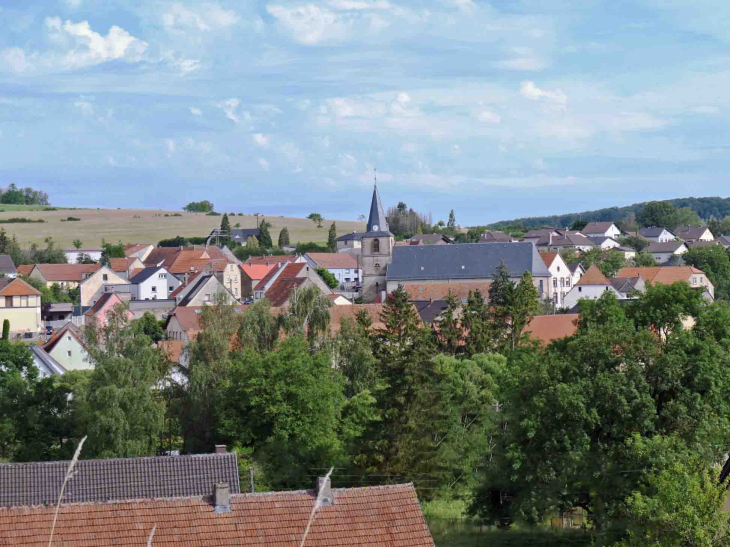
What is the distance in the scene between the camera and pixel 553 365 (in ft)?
89.9

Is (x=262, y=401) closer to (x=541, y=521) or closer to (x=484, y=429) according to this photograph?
(x=484, y=429)

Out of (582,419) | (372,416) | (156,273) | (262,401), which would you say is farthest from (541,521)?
(156,273)

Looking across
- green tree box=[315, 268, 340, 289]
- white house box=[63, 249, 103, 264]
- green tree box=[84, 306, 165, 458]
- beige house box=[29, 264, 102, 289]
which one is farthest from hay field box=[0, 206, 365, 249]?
green tree box=[84, 306, 165, 458]

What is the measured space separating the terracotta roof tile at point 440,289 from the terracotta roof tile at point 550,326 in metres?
27.9

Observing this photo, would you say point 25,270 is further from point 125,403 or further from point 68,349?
point 125,403

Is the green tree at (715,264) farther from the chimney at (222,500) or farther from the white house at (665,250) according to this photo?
the chimney at (222,500)

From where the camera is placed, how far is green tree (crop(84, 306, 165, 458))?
35.7m

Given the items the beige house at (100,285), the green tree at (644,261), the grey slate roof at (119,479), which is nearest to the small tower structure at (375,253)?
the beige house at (100,285)

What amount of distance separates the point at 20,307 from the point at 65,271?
38940mm

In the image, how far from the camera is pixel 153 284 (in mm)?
104375

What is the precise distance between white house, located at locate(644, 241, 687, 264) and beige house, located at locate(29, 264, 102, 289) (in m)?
82.8

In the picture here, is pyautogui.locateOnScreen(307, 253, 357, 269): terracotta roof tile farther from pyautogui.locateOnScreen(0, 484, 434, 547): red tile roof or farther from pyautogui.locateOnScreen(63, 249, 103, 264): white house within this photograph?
pyautogui.locateOnScreen(0, 484, 434, 547): red tile roof

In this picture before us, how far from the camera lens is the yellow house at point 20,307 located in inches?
2992

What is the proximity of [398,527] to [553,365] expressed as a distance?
35.7 ft
